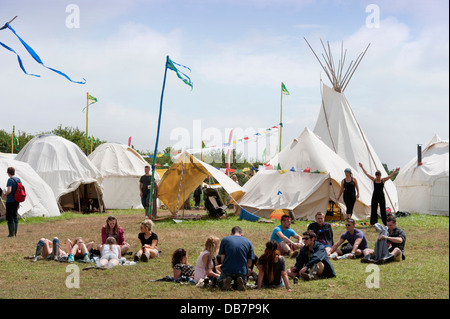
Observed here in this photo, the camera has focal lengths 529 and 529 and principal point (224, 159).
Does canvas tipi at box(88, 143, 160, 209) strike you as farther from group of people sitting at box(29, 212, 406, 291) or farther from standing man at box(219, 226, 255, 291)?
standing man at box(219, 226, 255, 291)

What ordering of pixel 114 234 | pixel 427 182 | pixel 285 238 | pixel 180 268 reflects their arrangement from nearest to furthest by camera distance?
pixel 180 268, pixel 285 238, pixel 114 234, pixel 427 182

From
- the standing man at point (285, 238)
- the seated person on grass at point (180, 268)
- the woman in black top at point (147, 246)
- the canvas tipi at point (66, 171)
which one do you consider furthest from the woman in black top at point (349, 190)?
the canvas tipi at point (66, 171)

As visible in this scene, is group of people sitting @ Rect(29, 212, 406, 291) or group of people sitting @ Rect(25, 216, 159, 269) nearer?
group of people sitting @ Rect(29, 212, 406, 291)

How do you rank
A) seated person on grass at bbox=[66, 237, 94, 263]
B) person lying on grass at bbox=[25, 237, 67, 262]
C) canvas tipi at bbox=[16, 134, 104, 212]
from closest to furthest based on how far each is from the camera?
seated person on grass at bbox=[66, 237, 94, 263]
person lying on grass at bbox=[25, 237, 67, 262]
canvas tipi at bbox=[16, 134, 104, 212]

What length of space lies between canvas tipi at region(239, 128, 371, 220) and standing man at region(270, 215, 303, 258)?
6159mm

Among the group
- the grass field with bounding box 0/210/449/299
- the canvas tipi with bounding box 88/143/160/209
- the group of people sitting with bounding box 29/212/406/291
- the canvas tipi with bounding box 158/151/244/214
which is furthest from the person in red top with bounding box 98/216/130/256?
the canvas tipi with bounding box 88/143/160/209

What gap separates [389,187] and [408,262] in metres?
10.1

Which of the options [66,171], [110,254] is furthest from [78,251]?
[66,171]

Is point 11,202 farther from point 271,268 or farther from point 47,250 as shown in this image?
point 271,268

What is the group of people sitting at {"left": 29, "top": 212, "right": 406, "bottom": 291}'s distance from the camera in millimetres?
7113

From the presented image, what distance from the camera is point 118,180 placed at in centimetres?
2345

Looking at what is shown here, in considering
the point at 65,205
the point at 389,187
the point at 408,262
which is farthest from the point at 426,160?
the point at 65,205

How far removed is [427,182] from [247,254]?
49.0ft

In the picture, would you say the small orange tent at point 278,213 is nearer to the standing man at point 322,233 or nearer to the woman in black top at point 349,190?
the woman in black top at point 349,190
